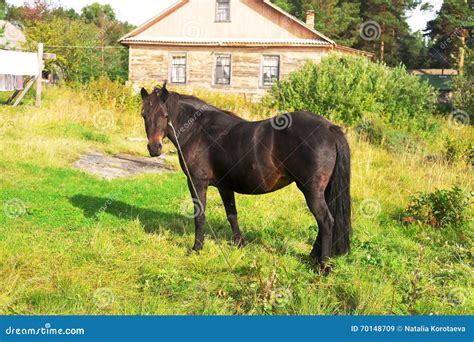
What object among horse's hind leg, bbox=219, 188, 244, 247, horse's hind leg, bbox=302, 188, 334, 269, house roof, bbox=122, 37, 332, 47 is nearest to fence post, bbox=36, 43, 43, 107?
house roof, bbox=122, 37, 332, 47

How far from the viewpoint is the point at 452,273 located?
5215 mm

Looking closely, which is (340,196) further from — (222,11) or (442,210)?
(222,11)

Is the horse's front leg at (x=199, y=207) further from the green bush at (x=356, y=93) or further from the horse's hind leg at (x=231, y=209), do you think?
the green bush at (x=356, y=93)

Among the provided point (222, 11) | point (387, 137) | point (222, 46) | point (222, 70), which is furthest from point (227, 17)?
point (387, 137)

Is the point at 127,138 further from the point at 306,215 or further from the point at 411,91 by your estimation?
the point at 411,91

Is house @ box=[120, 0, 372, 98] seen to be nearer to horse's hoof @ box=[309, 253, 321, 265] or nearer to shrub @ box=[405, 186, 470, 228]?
shrub @ box=[405, 186, 470, 228]

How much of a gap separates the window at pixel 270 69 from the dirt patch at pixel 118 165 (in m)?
13.7

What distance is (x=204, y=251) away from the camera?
5.68 m

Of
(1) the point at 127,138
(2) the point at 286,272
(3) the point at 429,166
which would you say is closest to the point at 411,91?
(3) the point at 429,166

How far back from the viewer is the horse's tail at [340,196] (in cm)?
517

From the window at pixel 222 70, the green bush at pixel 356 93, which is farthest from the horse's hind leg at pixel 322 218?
the window at pixel 222 70

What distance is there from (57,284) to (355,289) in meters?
2.89

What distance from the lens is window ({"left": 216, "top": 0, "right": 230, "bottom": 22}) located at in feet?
85.1

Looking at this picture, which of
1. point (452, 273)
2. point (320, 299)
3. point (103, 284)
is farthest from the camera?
point (452, 273)
